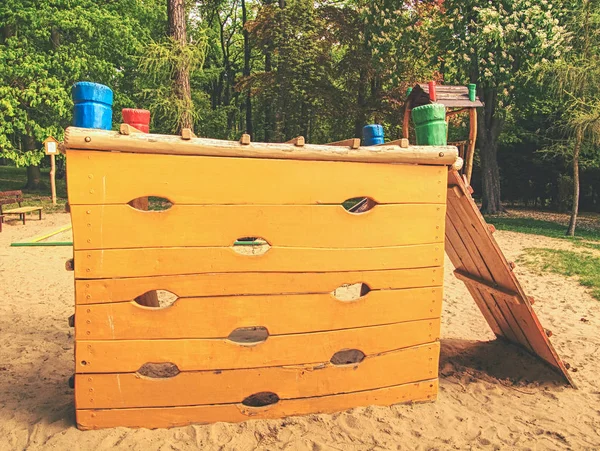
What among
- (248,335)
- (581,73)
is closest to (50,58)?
(581,73)

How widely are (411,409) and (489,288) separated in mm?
1290

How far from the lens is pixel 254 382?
10.4ft

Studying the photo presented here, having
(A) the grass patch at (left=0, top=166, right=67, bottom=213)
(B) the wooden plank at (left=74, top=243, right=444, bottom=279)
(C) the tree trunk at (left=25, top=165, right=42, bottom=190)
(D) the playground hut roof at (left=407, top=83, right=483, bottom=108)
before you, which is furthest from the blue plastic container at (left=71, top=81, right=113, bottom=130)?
(C) the tree trunk at (left=25, top=165, right=42, bottom=190)

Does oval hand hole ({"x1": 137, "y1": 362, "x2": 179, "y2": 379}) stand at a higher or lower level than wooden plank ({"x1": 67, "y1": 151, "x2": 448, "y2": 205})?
lower

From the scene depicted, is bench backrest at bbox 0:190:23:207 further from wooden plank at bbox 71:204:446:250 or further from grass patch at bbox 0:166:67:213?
wooden plank at bbox 71:204:446:250

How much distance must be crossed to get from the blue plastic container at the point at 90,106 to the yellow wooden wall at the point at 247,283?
0.83 ft

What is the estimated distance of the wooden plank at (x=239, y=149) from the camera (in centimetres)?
272

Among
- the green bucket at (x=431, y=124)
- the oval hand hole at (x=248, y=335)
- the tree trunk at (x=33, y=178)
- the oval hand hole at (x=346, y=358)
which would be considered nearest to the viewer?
the green bucket at (x=431, y=124)

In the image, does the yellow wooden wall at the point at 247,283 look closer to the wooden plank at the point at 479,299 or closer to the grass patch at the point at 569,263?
the wooden plank at the point at 479,299

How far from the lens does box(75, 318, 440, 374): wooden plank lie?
9.59ft

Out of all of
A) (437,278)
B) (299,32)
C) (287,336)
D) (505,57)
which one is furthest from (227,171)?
(299,32)

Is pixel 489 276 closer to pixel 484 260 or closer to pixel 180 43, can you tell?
pixel 484 260

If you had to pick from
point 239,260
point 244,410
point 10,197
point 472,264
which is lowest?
point 244,410

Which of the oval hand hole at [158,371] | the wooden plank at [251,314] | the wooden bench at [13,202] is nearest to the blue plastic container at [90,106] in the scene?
the wooden plank at [251,314]
